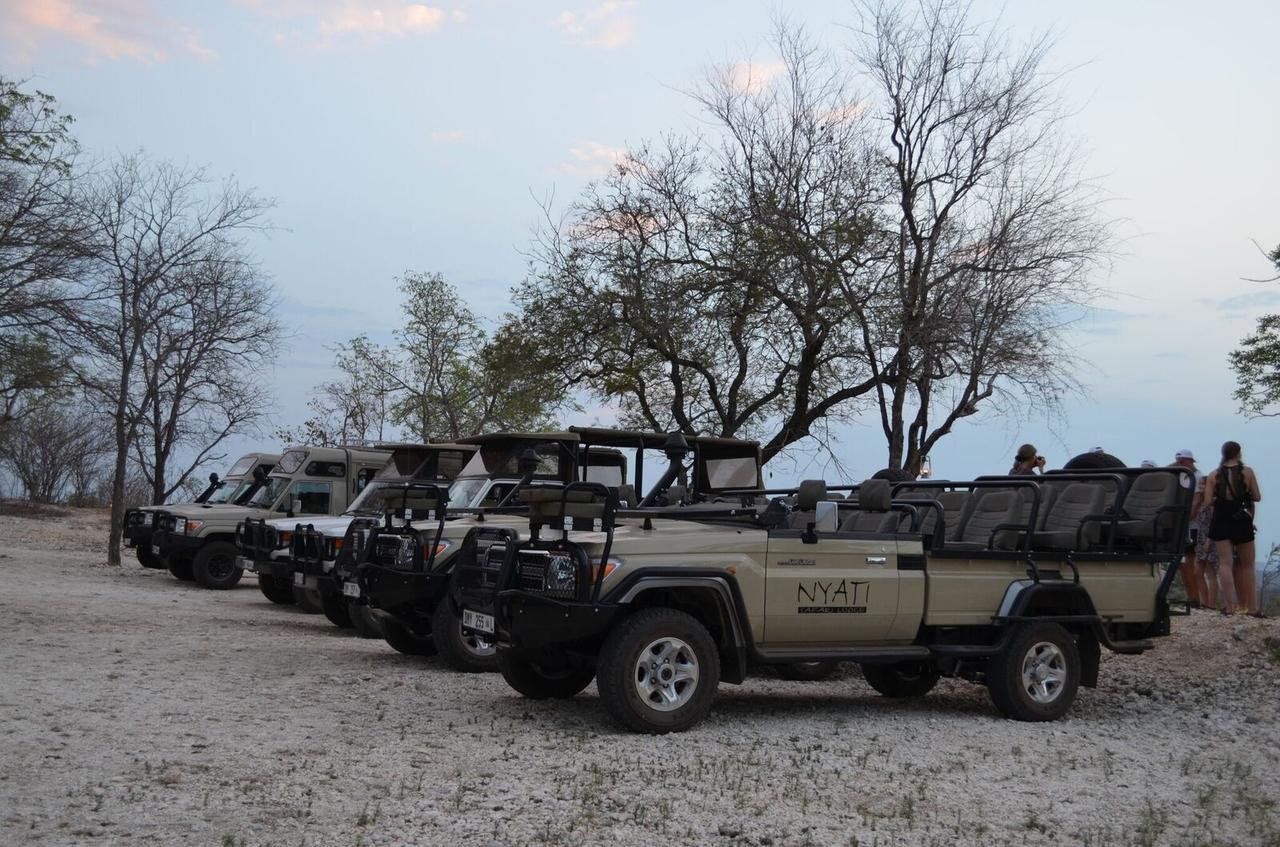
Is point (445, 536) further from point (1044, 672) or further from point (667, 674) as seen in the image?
point (1044, 672)

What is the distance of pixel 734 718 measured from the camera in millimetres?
8961

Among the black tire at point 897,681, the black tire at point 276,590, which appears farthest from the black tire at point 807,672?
the black tire at point 276,590

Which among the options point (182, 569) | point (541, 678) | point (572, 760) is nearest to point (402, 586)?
point (541, 678)

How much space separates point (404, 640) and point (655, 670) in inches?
176

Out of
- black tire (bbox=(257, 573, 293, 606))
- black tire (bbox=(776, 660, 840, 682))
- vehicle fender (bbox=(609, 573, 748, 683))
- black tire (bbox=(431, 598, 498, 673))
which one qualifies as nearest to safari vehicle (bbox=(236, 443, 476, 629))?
black tire (bbox=(257, 573, 293, 606))

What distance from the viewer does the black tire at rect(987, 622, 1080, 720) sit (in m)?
9.33

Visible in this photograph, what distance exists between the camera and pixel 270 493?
20.0 m

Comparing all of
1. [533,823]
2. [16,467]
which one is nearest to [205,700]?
[533,823]

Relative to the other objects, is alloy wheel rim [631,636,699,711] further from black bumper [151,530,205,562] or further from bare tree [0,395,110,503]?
bare tree [0,395,110,503]

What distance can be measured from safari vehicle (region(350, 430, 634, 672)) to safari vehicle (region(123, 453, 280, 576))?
7807mm

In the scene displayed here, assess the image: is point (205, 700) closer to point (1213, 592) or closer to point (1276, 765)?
point (1276, 765)

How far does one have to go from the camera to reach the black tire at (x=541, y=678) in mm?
9281

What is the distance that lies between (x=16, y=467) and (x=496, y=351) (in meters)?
35.0

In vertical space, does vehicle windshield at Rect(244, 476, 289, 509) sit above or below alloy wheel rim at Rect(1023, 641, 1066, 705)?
above
